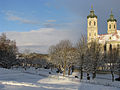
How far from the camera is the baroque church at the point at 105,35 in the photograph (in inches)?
3206

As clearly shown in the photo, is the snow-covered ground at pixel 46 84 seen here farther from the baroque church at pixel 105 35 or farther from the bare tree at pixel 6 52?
the baroque church at pixel 105 35

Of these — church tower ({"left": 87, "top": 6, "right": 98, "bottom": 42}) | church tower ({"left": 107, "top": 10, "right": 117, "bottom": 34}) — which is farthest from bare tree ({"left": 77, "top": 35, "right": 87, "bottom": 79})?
church tower ({"left": 107, "top": 10, "right": 117, "bottom": 34})

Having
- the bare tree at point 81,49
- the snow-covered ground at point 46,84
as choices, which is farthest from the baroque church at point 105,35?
the snow-covered ground at point 46,84

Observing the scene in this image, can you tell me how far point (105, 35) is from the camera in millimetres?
87125

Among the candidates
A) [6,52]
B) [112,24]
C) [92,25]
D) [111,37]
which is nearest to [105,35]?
[111,37]

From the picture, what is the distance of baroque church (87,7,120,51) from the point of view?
81.4 m

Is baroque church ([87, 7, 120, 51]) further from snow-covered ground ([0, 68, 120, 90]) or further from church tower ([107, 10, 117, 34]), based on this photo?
snow-covered ground ([0, 68, 120, 90])

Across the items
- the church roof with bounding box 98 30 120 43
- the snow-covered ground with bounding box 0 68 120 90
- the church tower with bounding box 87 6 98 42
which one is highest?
the church tower with bounding box 87 6 98 42

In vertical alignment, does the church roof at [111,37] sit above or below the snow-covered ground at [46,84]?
above

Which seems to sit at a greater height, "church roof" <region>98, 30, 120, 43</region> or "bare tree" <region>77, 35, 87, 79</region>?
"church roof" <region>98, 30, 120, 43</region>

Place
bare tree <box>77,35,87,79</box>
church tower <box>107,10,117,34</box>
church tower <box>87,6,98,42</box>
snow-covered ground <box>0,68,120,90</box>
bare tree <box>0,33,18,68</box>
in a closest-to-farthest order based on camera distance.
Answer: snow-covered ground <box>0,68,120,90</box> → bare tree <box>77,35,87,79</box> → bare tree <box>0,33,18,68</box> → church tower <box>87,6,98,42</box> → church tower <box>107,10,117,34</box>

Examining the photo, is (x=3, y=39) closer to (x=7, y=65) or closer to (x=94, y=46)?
(x=7, y=65)

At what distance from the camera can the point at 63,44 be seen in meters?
44.5

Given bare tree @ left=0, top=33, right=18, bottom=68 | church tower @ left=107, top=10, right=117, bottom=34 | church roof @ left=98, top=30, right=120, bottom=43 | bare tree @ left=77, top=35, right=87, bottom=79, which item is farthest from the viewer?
church tower @ left=107, top=10, right=117, bottom=34
